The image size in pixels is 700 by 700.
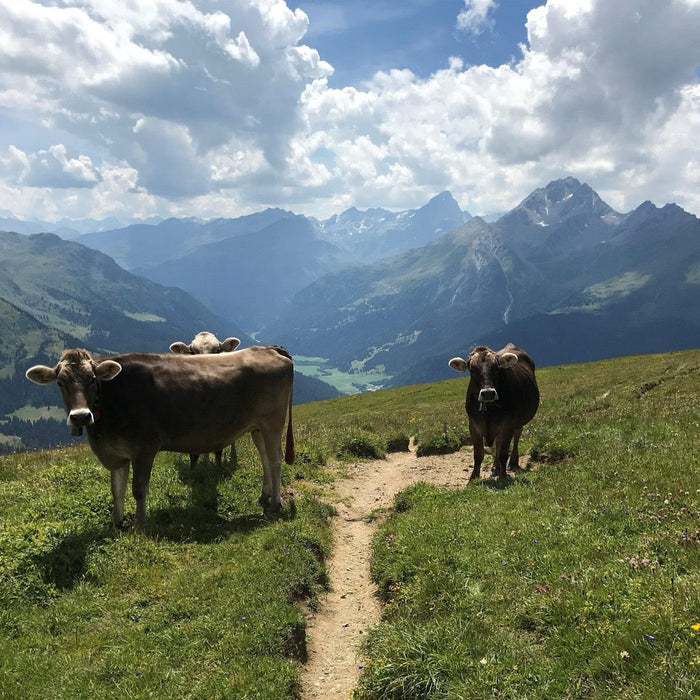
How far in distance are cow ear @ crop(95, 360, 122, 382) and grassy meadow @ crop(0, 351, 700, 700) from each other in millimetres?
3157

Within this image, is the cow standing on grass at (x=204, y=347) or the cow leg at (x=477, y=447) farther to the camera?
the cow standing on grass at (x=204, y=347)

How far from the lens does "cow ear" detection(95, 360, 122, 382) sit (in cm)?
989

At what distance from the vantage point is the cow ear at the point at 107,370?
32.4 ft

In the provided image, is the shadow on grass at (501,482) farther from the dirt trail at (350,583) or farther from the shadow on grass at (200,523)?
the shadow on grass at (200,523)

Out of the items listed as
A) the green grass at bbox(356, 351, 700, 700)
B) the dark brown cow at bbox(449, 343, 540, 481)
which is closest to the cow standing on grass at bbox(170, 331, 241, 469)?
the dark brown cow at bbox(449, 343, 540, 481)

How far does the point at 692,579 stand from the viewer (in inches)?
237

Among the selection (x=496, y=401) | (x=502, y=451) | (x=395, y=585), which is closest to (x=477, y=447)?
(x=502, y=451)

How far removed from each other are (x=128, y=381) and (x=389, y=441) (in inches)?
578

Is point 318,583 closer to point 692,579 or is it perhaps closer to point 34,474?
point 692,579

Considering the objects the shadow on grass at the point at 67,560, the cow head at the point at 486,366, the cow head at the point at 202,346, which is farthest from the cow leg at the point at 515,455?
the shadow on grass at the point at 67,560

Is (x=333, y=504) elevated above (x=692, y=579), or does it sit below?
below

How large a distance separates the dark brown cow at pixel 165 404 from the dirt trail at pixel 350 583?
248cm

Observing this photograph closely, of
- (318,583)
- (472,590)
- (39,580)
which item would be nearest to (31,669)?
(39,580)

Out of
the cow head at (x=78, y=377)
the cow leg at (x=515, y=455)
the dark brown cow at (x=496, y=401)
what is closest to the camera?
the cow head at (x=78, y=377)
